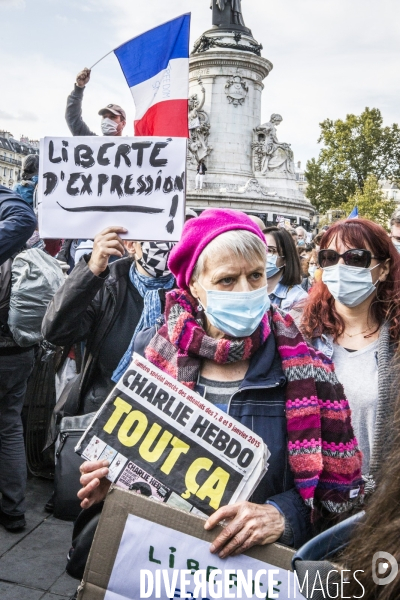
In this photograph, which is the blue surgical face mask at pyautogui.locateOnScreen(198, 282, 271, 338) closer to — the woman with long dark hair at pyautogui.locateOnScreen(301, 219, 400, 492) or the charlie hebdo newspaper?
the charlie hebdo newspaper

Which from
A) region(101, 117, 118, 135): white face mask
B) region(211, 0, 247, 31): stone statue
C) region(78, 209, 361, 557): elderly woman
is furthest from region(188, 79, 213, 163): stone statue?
region(78, 209, 361, 557): elderly woman

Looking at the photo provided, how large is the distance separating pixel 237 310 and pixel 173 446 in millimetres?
529

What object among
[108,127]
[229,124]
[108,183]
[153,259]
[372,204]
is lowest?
[153,259]

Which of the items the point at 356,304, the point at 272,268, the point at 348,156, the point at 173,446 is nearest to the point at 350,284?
the point at 356,304

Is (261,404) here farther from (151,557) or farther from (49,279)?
(49,279)

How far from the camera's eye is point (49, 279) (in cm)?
377

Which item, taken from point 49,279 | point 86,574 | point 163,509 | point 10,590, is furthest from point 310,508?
point 49,279

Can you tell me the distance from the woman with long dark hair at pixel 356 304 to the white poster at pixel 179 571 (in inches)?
45.0

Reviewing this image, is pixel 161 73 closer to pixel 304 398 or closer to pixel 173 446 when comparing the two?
pixel 304 398

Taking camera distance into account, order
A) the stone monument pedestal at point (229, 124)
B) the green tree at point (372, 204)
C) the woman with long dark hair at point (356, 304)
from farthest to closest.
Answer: the green tree at point (372, 204)
the stone monument pedestal at point (229, 124)
the woman with long dark hair at point (356, 304)

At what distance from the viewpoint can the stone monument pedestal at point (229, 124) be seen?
26.5m

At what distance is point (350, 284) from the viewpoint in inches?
113

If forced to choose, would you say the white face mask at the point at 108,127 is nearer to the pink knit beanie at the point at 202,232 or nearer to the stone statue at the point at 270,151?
the pink knit beanie at the point at 202,232

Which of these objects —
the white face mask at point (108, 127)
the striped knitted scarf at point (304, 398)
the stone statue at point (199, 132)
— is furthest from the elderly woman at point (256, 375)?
the stone statue at point (199, 132)
